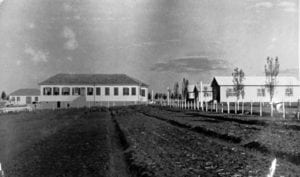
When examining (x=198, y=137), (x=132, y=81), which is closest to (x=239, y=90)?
(x=132, y=81)

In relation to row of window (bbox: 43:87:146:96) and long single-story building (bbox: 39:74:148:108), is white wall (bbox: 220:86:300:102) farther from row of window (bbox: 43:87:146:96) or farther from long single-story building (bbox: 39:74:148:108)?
row of window (bbox: 43:87:146:96)

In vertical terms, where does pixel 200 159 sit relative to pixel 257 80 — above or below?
below

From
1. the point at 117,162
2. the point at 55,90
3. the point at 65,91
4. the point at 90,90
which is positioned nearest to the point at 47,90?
the point at 55,90

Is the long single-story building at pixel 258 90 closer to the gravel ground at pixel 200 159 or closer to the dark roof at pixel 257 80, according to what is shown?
the dark roof at pixel 257 80

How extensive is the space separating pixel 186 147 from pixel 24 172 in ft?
16.6

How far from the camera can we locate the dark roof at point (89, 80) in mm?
52625

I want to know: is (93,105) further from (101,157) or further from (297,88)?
(101,157)

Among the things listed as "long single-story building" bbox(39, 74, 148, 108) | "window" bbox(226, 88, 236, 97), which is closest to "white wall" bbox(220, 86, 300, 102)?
"window" bbox(226, 88, 236, 97)

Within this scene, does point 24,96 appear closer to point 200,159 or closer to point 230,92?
point 230,92

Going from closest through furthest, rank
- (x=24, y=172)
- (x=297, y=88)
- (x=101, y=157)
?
(x=24, y=172) < (x=101, y=157) < (x=297, y=88)

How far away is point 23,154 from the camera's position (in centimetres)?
1182

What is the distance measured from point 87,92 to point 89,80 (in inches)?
74.4

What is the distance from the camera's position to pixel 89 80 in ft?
176

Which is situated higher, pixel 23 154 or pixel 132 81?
pixel 132 81
